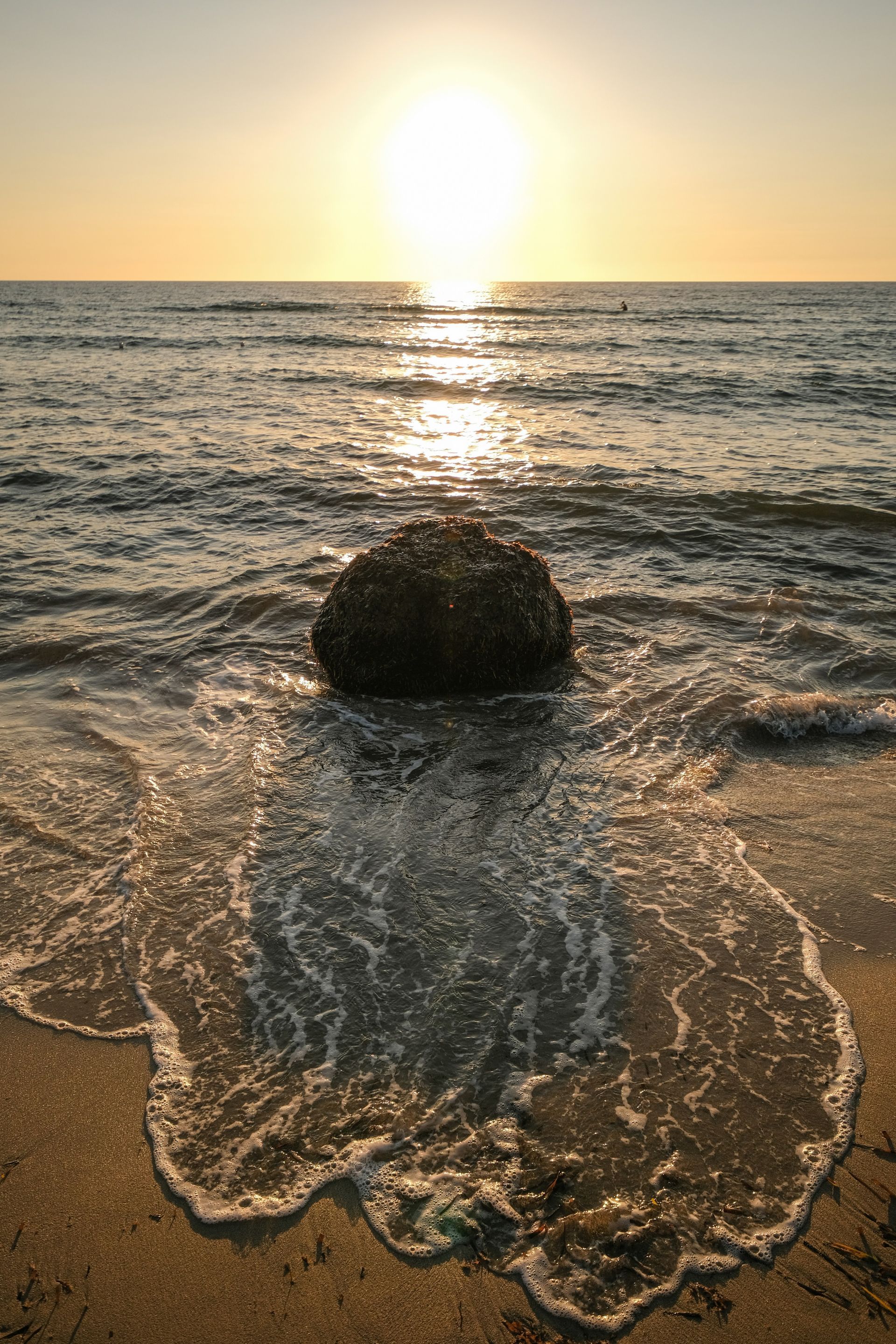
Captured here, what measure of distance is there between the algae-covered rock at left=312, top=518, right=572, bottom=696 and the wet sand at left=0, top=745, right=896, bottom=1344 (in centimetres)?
365

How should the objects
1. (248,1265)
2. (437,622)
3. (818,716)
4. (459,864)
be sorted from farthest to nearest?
1. (437,622)
2. (818,716)
3. (459,864)
4. (248,1265)

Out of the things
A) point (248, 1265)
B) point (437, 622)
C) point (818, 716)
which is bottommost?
point (248, 1265)

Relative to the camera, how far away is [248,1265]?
262cm

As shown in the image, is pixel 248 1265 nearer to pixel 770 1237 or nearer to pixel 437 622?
pixel 770 1237

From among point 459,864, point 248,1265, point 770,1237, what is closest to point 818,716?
point 459,864

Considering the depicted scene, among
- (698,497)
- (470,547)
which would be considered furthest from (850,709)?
(698,497)

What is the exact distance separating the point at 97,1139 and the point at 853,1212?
2662mm

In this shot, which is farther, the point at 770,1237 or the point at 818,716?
the point at 818,716

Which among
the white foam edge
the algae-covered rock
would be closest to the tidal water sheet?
the white foam edge

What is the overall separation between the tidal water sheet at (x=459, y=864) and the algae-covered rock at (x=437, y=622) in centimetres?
23

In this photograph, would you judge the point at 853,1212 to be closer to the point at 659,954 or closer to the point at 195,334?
the point at 659,954

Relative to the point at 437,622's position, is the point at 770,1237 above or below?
below

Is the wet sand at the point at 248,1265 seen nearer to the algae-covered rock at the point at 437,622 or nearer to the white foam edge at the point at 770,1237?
the white foam edge at the point at 770,1237

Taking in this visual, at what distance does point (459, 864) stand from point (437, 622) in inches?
96.5
